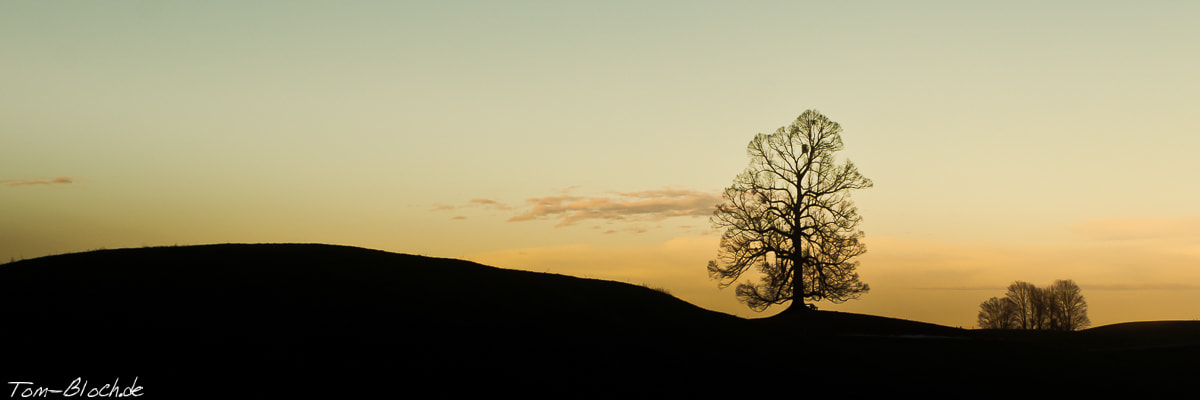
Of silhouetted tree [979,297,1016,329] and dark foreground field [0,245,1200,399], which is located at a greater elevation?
silhouetted tree [979,297,1016,329]

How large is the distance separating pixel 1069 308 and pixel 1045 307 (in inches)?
77.6

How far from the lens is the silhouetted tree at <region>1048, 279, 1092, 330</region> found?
248 feet

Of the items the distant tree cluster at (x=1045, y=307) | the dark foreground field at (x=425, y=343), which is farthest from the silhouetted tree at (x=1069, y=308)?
the dark foreground field at (x=425, y=343)

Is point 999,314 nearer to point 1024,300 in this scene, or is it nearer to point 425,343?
point 1024,300

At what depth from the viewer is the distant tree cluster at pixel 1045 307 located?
75.8m

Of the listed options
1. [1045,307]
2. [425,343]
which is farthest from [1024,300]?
[425,343]

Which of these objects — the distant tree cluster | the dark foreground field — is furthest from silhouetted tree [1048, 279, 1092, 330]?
the dark foreground field

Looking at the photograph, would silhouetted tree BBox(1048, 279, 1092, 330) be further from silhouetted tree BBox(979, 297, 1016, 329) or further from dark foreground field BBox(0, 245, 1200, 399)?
dark foreground field BBox(0, 245, 1200, 399)

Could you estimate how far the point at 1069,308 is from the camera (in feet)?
250

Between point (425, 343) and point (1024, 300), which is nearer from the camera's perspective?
point (425, 343)

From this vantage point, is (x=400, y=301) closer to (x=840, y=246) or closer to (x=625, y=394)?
(x=625, y=394)

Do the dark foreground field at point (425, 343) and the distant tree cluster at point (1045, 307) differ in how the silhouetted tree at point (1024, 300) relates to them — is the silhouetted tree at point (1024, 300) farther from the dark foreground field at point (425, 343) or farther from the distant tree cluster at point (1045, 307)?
the dark foreground field at point (425, 343)

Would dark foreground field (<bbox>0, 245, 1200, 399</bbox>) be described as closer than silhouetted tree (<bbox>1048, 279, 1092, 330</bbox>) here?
Yes

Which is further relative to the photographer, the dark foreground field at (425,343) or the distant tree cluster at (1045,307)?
the distant tree cluster at (1045,307)
